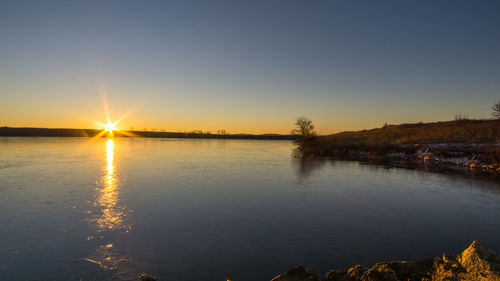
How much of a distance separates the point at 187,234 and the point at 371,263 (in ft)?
12.7

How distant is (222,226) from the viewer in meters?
6.95

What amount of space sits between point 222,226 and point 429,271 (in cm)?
439

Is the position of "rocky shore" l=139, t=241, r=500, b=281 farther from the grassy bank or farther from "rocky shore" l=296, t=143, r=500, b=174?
the grassy bank

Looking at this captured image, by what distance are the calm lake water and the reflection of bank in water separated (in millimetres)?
31

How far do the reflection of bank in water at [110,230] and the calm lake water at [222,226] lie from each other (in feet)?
0.10

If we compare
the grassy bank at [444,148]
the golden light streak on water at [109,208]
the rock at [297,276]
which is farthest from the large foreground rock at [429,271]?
the grassy bank at [444,148]

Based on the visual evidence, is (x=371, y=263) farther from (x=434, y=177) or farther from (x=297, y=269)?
(x=434, y=177)

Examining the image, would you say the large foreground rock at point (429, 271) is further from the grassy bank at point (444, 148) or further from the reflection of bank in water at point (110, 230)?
the grassy bank at point (444, 148)

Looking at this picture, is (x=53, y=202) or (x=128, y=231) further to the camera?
(x=53, y=202)

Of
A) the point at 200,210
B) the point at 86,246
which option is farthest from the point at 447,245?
the point at 86,246

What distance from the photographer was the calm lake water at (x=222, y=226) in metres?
4.89

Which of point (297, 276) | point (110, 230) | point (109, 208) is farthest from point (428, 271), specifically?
point (109, 208)

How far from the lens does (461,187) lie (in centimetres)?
1209

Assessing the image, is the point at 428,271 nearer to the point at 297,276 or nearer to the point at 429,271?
the point at 429,271
